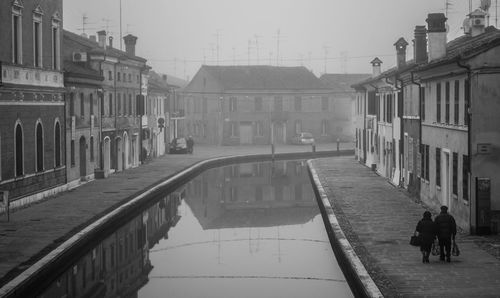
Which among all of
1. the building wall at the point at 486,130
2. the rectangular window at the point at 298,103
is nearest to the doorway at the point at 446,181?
the building wall at the point at 486,130

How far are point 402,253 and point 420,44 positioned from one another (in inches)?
731

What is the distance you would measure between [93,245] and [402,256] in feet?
31.8

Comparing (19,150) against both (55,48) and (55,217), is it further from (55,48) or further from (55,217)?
(55,48)

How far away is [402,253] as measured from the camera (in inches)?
779

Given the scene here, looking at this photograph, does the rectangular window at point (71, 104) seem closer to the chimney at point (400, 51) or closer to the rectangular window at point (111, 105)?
the rectangular window at point (111, 105)

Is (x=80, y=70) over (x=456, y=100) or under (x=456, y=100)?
over

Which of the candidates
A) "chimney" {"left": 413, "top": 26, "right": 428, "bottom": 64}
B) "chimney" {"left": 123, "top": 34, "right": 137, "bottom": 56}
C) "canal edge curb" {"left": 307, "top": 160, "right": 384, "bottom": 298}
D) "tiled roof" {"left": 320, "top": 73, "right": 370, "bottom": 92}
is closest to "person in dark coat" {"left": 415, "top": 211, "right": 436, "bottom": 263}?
"canal edge curb" {"left": 307, "top": 160, "right": 384, "bottom": 298}

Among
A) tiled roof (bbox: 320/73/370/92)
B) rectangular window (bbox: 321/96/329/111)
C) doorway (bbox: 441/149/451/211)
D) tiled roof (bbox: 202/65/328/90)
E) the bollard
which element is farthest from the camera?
tiled roof (bbox: 320/73/370/92)

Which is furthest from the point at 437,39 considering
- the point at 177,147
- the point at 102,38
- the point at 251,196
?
the point at 177,147

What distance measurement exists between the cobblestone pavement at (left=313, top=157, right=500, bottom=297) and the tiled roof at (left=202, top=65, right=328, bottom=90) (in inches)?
2064

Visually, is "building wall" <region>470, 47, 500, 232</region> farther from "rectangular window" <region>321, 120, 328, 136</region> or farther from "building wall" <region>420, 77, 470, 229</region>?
"rectangular window" <region>321, 120, 328, 136</region>

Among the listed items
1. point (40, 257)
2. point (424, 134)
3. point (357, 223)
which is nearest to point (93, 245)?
point (40, 257)

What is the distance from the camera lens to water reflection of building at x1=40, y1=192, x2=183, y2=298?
1883cm

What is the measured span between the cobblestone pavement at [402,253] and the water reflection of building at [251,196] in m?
2.66
